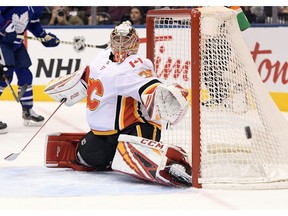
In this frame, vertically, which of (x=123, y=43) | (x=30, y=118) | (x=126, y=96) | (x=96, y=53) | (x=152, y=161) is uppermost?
(x=123, y=43)

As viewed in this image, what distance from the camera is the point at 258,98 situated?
159 inches

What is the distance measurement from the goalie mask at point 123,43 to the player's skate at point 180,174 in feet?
1.84

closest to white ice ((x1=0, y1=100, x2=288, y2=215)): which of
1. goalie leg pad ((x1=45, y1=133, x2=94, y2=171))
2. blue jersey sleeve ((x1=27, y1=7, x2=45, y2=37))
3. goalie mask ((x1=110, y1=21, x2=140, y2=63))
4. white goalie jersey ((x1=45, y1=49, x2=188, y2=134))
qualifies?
goalie leg pad ((x1=45, y1=133, x2=94, y2=171))

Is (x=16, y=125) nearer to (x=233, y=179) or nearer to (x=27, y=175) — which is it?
(x=27, y=175)

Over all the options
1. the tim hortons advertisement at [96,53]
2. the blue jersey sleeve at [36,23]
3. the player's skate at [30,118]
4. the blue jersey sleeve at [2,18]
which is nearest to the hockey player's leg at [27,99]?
the player's skate at [30,118]

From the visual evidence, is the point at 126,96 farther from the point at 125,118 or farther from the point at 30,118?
the point at 30,118

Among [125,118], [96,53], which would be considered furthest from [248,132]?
[96,53]

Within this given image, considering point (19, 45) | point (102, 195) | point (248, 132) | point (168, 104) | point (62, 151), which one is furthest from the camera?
point (19, 45)

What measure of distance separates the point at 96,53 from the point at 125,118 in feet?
12.9

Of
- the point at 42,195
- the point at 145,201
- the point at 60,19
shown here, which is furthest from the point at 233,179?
the point at 60,19

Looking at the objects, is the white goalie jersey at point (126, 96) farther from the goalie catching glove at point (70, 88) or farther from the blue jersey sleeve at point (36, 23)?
the blue jersey sleeve at point (36, 23)

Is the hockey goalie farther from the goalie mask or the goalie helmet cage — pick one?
the goalie helmet cage

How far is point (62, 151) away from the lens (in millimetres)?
4465

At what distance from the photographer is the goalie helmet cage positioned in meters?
3.90
